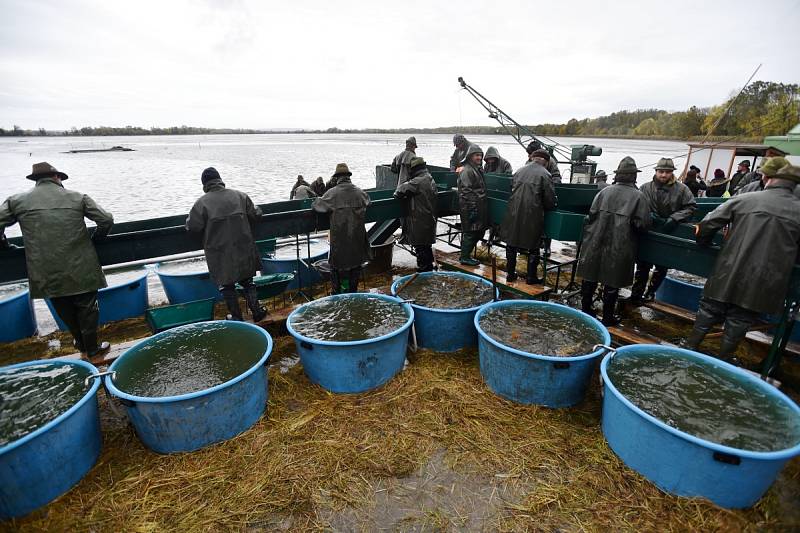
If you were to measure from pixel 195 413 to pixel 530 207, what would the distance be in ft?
13.8

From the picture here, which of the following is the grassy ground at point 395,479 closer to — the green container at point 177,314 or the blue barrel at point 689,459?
the blue barrel at point 689,459

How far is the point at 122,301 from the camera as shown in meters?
5.33

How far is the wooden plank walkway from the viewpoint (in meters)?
4.86

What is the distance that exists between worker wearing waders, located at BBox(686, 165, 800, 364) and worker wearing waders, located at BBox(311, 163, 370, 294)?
354 centimetres

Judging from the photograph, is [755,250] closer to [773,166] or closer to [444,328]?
[773,166]

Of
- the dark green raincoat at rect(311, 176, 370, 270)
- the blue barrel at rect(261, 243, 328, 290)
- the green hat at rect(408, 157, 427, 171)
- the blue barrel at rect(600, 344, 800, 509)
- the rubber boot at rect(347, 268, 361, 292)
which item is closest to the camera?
the blue barrel at rect(600, 344, 800, 509)

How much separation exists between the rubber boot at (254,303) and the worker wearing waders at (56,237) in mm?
1384

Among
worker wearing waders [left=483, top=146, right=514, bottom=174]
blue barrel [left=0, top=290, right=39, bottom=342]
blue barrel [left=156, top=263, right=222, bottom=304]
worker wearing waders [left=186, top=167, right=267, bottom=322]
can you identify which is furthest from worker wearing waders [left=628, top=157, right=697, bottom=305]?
blue barrel [left=0, top=290, right=39, bottom=342]

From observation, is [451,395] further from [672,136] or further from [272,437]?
[672,136]

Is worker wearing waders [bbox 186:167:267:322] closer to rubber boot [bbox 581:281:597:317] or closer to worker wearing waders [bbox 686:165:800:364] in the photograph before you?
rubber boot [bbox 581:281:597:317]

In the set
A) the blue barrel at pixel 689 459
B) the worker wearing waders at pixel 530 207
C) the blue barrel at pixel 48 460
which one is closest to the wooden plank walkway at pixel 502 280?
the worker wearing waders at pixel 530 207

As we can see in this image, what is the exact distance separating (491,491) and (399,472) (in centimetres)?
66

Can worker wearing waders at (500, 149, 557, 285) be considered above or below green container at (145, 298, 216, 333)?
above

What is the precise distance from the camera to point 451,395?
3.61 m
